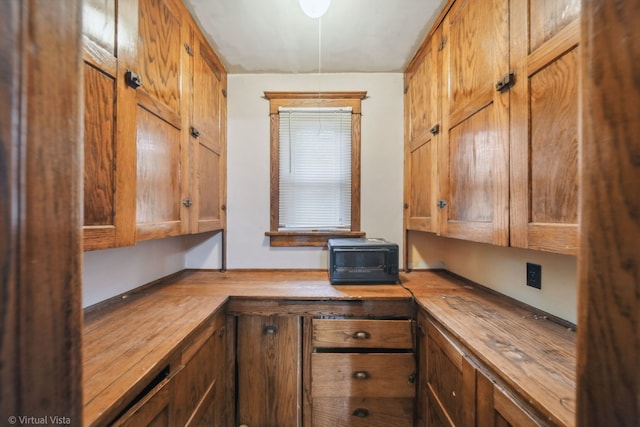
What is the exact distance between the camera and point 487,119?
106 cm

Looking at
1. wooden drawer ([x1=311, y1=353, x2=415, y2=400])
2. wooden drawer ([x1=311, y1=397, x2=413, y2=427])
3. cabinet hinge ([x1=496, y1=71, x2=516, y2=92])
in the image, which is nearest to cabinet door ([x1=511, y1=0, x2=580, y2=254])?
cabinet hinge ([x1=496, y1=71, x2=516, y2=92])

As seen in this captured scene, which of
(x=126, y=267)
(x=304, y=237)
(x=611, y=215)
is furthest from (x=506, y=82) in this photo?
(x=126, y=267)

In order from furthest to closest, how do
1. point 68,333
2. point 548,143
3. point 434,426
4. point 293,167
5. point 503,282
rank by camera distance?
point 293,167 < point 503,282 < point 434,426 < point 548,143 < point 68,333

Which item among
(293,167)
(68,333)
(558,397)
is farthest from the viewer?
(293,167)

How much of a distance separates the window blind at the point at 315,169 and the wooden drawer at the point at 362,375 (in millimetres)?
946

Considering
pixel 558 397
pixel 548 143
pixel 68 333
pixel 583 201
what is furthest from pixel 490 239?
pixel 68 333

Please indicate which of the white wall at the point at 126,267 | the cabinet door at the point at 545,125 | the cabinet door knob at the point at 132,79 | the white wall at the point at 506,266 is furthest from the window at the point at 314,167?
the cabinet door at the point at 545,125

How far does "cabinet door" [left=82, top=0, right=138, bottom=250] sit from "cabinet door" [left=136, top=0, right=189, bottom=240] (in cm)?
7

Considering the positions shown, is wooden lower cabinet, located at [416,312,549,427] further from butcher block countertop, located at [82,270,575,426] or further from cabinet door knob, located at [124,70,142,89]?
cabinet door knob, located at [124,70,142,89]

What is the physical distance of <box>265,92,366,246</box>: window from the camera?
2.04 metres

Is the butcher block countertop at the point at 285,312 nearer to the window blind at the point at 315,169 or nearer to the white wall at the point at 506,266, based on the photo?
the white wall at the point at 506,266

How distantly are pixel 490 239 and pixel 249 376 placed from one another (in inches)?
54.3

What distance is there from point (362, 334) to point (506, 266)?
86cm

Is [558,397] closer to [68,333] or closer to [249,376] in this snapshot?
[68,333]
